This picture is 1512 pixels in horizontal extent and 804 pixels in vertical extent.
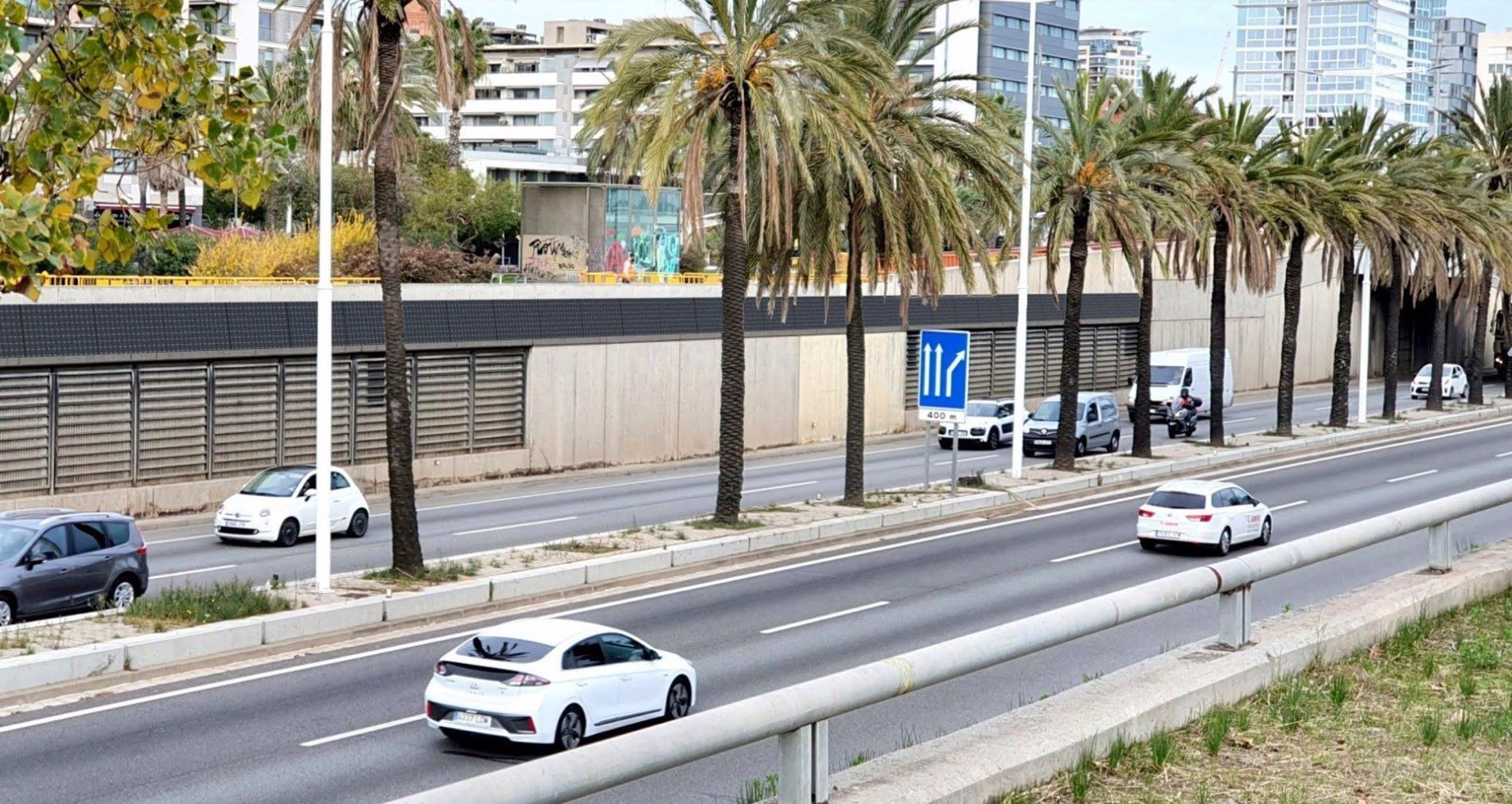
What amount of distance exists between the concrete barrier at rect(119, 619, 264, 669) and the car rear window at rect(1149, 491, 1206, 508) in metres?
16.6

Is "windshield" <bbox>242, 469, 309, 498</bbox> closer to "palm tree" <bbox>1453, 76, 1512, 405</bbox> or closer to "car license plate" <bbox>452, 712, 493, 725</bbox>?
"car license plate" <bbox>452, 712, 493, 725</bbox>

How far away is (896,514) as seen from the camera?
3328cm

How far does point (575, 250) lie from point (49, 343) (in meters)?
21.3

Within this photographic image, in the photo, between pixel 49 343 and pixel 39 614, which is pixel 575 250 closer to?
pixel 49 343

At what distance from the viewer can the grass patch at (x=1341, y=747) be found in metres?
6.58

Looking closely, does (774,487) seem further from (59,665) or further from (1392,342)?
(1392,342)

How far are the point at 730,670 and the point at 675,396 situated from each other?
27.7 meters

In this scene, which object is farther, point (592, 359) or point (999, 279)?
point (999, 279)

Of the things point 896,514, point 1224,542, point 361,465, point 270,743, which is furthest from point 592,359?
point 270,743

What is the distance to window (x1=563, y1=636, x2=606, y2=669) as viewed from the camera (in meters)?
16.2

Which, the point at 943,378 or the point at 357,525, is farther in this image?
the point at 943,378

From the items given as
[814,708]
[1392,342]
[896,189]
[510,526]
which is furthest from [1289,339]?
[814,708]

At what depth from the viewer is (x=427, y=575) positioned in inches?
955

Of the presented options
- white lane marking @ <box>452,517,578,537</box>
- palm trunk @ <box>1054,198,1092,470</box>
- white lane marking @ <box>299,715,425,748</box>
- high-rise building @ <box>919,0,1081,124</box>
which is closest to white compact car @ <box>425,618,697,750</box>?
white lane marking @ <box>299,715,425,748</box>
